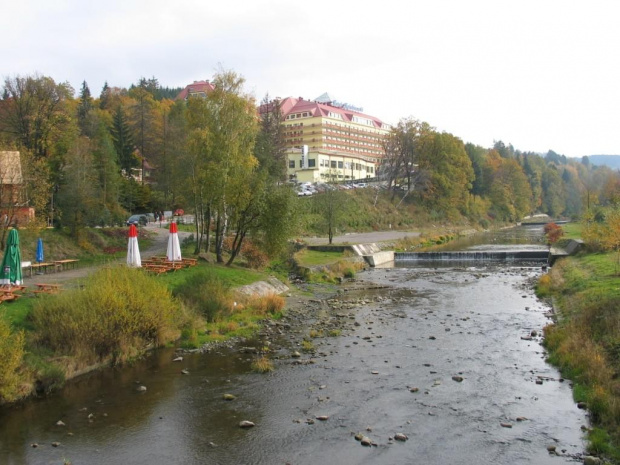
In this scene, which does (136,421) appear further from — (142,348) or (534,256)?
(534,256)

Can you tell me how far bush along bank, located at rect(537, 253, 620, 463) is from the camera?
42.6 ft

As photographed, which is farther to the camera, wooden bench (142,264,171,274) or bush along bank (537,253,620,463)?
wooden bench (142,264,171,274)

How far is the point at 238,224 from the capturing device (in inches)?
1406

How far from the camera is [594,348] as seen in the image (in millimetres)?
17234

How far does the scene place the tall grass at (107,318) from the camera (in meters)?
18.0

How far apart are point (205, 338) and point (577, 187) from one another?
17044cm

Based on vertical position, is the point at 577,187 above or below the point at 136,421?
above

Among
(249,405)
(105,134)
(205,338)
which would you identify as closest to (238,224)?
(205,338)

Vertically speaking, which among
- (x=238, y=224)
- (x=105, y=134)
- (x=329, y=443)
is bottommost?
(x=329, y=443)

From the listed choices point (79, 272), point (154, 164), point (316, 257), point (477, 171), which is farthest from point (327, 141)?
point (79, 272)

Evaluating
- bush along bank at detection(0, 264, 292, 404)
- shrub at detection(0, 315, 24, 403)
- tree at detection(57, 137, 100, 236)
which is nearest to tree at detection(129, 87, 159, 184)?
tree at detection(57, 137, 100, 236)

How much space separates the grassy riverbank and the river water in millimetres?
503

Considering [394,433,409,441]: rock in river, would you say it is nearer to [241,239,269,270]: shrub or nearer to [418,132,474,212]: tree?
[241,239,269,270]: shrub

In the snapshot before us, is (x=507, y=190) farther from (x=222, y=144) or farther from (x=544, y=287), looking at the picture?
(x=222, y=144)
